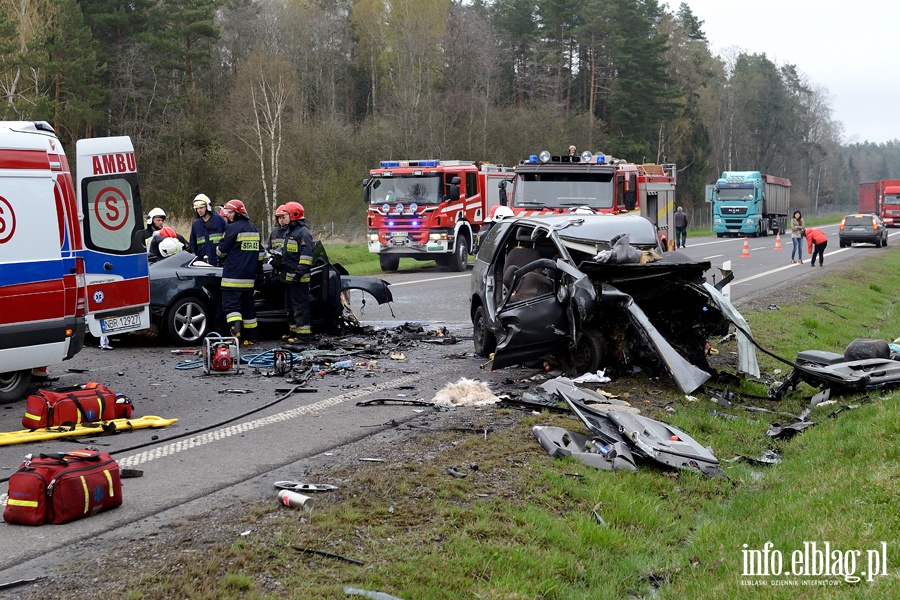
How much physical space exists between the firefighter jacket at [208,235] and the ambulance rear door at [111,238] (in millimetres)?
1703

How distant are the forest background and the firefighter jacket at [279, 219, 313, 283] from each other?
2624 cm

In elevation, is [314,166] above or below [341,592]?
above

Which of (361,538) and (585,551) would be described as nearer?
(361,538)

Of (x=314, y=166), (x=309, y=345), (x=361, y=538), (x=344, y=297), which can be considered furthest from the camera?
(x=314, y=166)

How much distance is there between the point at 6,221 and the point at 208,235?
449 centimetres

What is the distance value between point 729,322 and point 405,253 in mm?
17350

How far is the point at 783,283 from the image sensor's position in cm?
2184

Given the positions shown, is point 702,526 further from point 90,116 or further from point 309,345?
point 90,116

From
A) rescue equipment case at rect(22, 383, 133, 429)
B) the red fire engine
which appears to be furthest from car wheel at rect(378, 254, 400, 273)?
rescue equipment case at rect(22, 383, 133, 429)

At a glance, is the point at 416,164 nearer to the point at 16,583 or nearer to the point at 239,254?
the point at 239,254

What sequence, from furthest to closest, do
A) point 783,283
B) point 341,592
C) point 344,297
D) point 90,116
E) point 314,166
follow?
point 314,166 < point 90,116 < point 783,283 < point 344,297 < point 341,592

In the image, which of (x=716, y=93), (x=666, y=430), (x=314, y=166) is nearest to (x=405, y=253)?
(x=666, y=430)


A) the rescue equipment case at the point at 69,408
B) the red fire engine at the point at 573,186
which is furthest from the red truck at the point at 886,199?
the rescue equipment case at the point at 69,408

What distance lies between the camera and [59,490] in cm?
502
